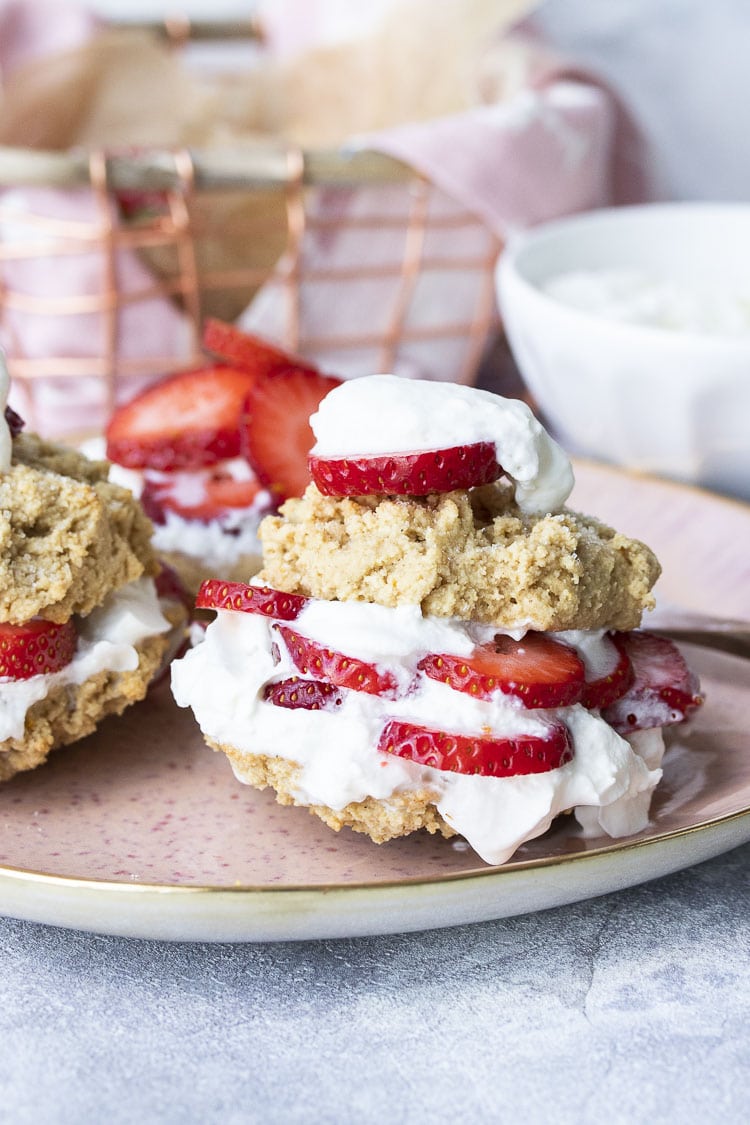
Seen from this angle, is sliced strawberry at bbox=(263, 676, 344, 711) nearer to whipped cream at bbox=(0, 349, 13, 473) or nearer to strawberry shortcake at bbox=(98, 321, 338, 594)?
whipped cream at bbox=(0, 349, 13, 473)

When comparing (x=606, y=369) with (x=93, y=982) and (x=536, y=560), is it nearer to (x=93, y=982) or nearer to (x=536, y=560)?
(x=536, y=560)

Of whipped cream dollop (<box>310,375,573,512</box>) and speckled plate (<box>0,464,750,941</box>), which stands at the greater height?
whipped cream dollop (<box>310,375,573,512</box>)

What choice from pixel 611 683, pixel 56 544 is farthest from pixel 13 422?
pixel 611 683

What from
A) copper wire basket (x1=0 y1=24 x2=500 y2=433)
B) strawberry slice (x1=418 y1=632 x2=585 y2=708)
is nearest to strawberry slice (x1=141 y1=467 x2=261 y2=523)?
strawberry slice (x1=418 y1=632 x2=585 y2=708)

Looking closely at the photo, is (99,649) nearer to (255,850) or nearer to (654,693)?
(255,850)

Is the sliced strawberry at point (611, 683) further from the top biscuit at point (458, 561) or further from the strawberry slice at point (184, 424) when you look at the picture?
the strawberry slice at point (184, 424)
